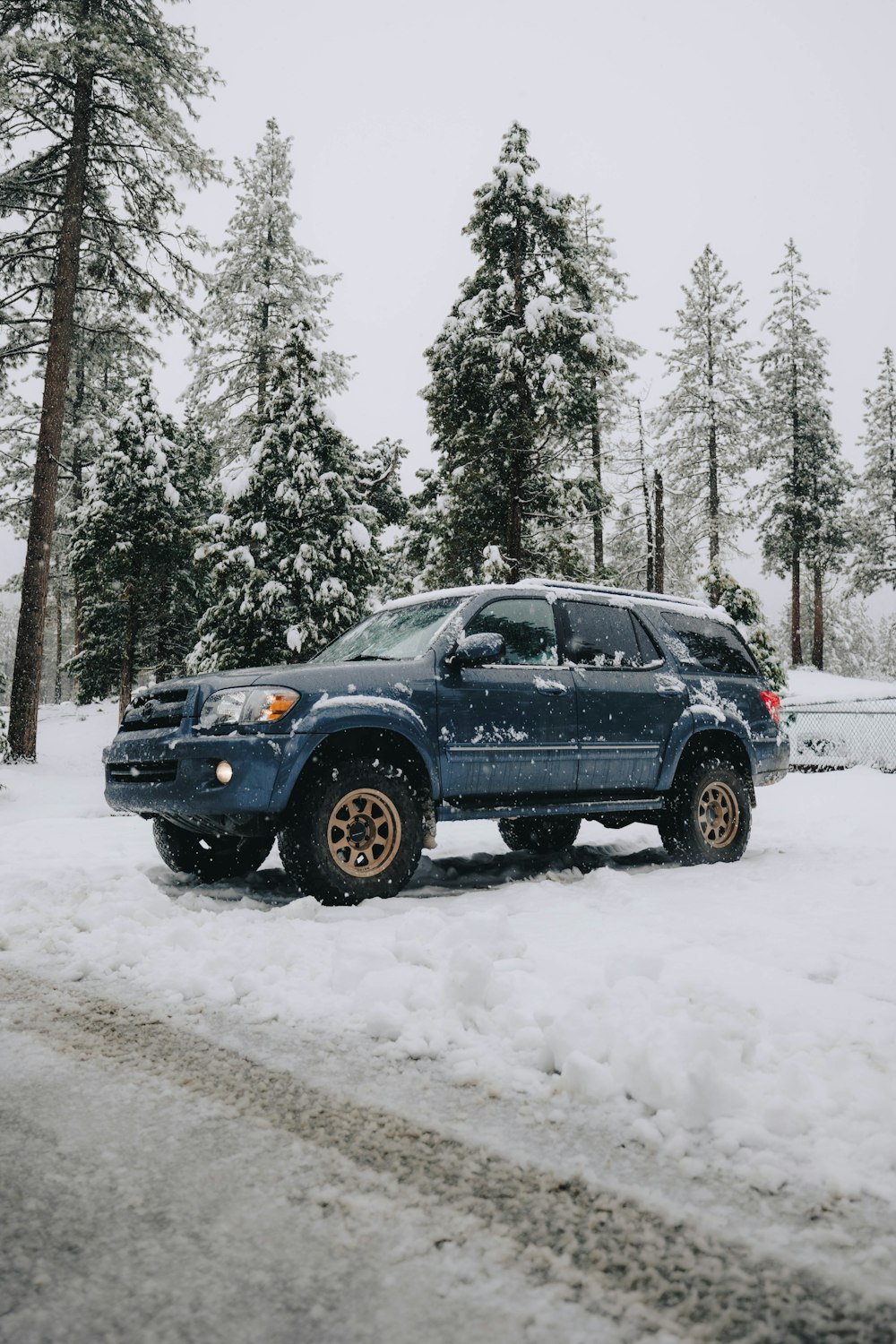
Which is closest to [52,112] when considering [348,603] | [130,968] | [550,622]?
[348,603]

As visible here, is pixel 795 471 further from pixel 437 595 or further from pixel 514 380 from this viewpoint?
pixel 437 595

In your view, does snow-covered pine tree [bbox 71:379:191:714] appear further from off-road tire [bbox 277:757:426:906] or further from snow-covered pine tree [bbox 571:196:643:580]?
off-road tire [bbox 277:757:426:906]

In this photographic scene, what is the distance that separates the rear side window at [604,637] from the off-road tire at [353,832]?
1791 mm

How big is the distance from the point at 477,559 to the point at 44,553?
8767 millimetres

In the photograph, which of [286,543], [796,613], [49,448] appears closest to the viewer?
[49,448]

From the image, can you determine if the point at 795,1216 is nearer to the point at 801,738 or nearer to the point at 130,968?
the point at 130,968

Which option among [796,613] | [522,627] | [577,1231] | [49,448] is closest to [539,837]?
[522,627]

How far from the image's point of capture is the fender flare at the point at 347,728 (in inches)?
196

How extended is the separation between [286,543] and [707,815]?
1238 centimetres

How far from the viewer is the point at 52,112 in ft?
54.2

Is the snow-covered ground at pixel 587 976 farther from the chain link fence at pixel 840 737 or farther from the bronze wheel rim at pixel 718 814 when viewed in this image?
the chain link fence at pixel 840 737

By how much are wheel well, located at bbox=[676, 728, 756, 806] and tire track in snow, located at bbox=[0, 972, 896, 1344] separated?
4812 millimetres

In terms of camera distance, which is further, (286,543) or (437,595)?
(286,543)

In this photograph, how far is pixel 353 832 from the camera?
5125 mm
